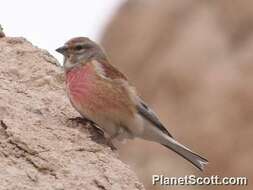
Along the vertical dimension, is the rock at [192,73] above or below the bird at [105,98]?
below

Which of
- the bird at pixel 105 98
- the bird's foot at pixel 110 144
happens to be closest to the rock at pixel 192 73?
the bird at pixel 105 98

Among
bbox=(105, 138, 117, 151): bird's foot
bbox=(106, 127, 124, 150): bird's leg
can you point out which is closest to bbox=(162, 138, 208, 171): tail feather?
bbox=(106, 127, 124, 150): bird's leg

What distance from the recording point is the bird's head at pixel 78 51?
9.22 m

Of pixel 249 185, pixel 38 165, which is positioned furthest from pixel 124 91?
pixel 249 185

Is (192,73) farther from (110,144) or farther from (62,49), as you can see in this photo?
(110,144)

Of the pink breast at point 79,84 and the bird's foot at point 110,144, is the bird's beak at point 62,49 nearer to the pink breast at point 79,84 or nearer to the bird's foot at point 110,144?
the pink breast at point 79,84

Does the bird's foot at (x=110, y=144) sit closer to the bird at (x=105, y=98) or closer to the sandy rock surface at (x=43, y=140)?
the sandy rock surface at (x=43, y=140)

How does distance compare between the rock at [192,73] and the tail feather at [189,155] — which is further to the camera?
the rock at [192,73]

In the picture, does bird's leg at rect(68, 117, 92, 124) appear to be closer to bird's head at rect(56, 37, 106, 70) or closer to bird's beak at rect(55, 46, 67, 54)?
bird's head at rect(56, 37, 106, 70)

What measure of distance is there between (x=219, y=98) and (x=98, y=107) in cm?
898

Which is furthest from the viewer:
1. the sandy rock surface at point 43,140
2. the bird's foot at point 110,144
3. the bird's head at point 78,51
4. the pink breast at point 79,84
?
the bird's head at point 78,51

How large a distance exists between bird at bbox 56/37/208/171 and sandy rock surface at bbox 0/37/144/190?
121 mm

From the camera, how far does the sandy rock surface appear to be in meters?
7.43

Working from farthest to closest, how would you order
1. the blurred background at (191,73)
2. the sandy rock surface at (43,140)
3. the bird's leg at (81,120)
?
the blurred background at (191,73) < the bird's leg at (81,120) < the sandy rock surface at (43,140)
